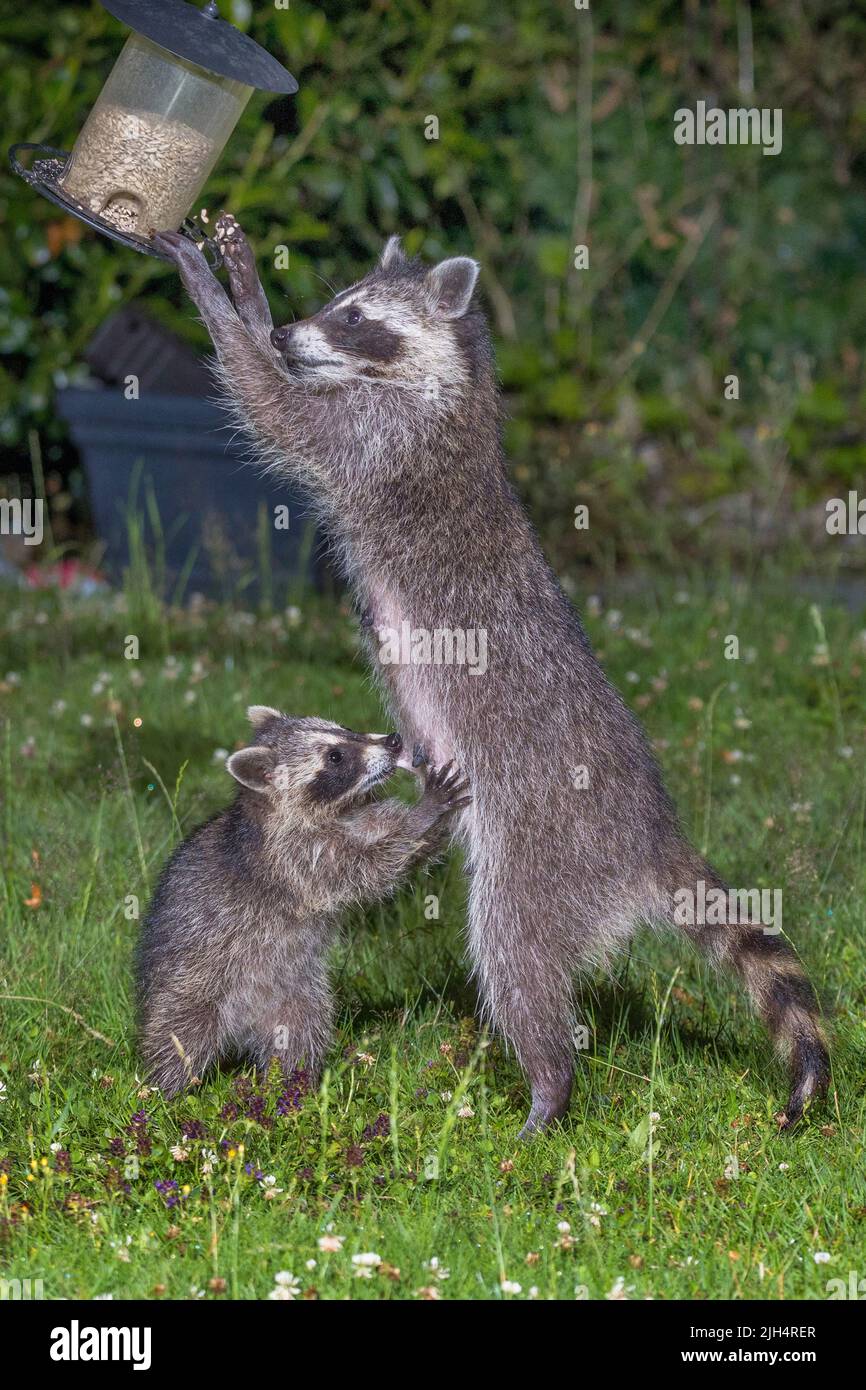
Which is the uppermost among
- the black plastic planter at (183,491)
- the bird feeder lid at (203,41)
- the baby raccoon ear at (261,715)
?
the bird feeder lid at (203,41)

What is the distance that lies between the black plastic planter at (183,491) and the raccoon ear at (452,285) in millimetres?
3943

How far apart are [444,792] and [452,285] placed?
1634 mm

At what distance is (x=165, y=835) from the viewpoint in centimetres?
618

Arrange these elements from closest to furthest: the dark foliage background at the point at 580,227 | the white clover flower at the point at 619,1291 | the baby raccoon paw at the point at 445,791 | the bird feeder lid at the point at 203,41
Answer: the white clover flower at the point at 619,1291
the bird feeder lid at the point at 203,41
the baby raccoon paw at the point at 445,791
the dark foliage background at the point at 580,227

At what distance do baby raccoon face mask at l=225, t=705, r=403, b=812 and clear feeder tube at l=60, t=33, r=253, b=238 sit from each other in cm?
163

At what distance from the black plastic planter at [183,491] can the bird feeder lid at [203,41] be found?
4637 millimetres

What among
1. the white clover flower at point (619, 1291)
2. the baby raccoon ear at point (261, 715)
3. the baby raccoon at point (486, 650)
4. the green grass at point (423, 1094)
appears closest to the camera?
the white clover flower at point (619, 1291)

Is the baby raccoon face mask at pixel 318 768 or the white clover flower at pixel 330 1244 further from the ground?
the baby raccoon face mask at pixel 318 768

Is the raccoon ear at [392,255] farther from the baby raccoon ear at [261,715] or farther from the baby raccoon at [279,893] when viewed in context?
the baby raccoon at [279,893]

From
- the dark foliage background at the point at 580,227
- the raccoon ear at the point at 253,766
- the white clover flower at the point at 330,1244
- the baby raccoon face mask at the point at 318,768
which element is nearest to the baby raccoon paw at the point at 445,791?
the baby raccoon face mask at the point at 318,768

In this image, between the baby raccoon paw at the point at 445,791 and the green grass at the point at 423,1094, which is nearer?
the green grass at the point at 423,1094

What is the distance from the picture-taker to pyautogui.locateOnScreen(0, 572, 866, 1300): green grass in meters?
3.91

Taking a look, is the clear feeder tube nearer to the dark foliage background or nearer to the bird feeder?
the bird feeder

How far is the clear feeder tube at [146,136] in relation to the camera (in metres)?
4.97
